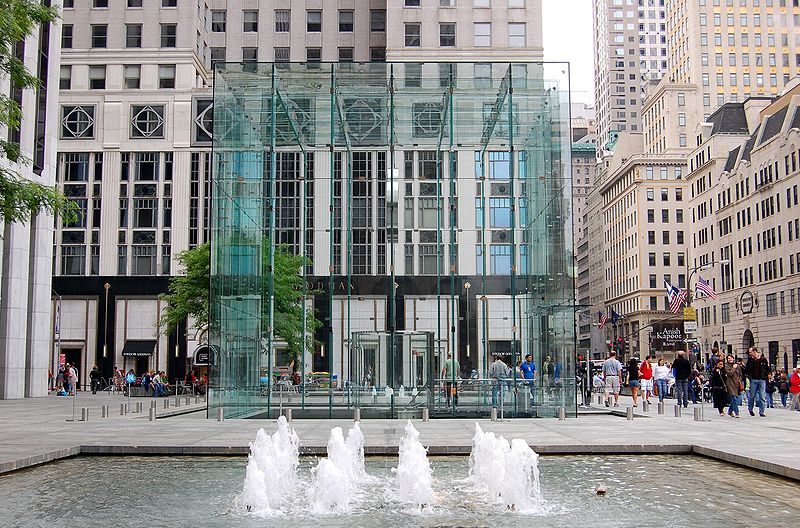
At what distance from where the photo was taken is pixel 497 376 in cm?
2909

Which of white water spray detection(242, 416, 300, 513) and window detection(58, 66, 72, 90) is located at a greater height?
window detection(58, 66, 72, 90)

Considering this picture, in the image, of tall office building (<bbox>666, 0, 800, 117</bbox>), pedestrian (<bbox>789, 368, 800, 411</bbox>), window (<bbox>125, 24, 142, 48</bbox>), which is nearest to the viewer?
pedestrian (<bbox>789, 368, 800, 411</bbox>)

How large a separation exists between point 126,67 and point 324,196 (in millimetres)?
43804

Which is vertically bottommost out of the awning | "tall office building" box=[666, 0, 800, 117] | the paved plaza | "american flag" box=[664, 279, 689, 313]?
the paved plaza

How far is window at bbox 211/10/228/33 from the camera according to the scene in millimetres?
85000

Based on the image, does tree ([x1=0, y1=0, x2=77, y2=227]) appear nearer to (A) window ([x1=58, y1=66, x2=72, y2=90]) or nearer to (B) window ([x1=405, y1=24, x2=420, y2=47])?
(B) window ([x1=405, y1=24, x2=420, y2=47])

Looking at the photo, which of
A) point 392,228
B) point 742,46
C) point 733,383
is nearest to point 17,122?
point 392,228

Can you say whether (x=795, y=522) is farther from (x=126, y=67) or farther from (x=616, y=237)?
(x=616, y=237)

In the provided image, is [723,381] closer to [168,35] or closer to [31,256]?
[31,256]

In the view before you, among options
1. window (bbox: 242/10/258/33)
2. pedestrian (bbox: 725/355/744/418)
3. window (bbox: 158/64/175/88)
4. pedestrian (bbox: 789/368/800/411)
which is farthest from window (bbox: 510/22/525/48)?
pedestrian (bbox: 725/355/744/418)

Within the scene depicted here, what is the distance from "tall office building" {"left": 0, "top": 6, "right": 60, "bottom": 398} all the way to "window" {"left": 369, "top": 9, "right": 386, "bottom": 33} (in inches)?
1599

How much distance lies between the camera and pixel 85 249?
74375 mm

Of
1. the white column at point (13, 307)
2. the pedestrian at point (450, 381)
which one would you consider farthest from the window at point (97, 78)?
the pedestrian at point (450, 381)

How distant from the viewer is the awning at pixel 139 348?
72.8 metres
